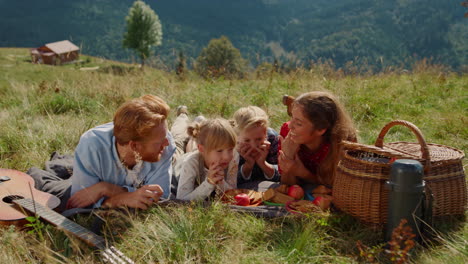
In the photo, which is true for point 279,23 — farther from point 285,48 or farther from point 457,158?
point 457,158

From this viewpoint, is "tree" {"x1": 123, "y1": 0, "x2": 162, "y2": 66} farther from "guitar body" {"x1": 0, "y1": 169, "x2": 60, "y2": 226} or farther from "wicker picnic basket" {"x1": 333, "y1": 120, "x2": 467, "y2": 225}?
"wicker picnic basket" {"x1": 333, "y1": 120, "x2": 467, "y2": 225}

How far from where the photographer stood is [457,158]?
322 cm

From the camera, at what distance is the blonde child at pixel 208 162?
3639 millimetres

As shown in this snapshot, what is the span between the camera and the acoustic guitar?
9.18 ft

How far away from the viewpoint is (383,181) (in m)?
3.11

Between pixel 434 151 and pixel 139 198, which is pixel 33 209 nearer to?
pixel 139 198

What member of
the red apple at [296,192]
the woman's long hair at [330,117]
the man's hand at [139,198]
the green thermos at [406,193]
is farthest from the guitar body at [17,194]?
the green thermos at [406,193]

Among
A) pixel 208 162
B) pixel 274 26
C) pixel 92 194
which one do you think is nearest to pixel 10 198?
pixel 92 194

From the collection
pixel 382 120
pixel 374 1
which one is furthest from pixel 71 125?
pixel 374 1

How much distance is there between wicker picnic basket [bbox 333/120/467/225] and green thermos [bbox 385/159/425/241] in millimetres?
262

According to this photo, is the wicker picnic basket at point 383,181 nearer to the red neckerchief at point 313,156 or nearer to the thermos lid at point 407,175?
the thermos lid at point 407,175

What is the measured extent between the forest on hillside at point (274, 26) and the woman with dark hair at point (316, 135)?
47775 mm

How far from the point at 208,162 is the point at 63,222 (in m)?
1.37

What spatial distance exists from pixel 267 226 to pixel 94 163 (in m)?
1.59
